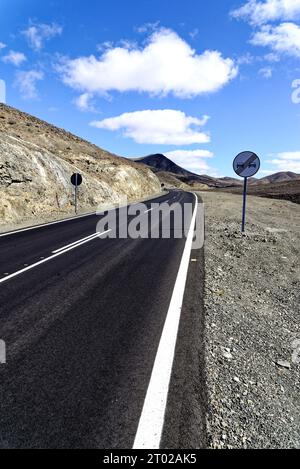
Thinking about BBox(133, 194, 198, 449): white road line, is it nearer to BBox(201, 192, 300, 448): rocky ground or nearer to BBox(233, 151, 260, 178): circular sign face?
BBox(201, 192, 300, 448): rocky ground

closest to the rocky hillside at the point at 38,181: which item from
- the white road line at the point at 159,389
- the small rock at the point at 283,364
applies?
the white road line at the point at 159,389

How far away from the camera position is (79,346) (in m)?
4.13

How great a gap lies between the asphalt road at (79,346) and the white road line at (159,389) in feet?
0.24

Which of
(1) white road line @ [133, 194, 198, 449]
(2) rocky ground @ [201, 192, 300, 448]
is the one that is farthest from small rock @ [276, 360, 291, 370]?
(1) white road line @ [133, 194, 198, 449]

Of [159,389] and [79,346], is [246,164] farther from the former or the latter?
[159,389]

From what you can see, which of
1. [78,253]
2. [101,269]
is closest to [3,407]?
[101,269]

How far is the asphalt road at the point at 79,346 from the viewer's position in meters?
2.78

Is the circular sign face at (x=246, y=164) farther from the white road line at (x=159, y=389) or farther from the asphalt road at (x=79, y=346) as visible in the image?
the white road line at (x=159, y=389)

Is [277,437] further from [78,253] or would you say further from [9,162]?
[9,162]

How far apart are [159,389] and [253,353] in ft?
4.69

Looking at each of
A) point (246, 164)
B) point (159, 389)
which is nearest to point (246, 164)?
point (246, 164)

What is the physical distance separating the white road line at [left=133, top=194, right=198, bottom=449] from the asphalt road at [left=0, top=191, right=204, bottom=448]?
0.07 meters
